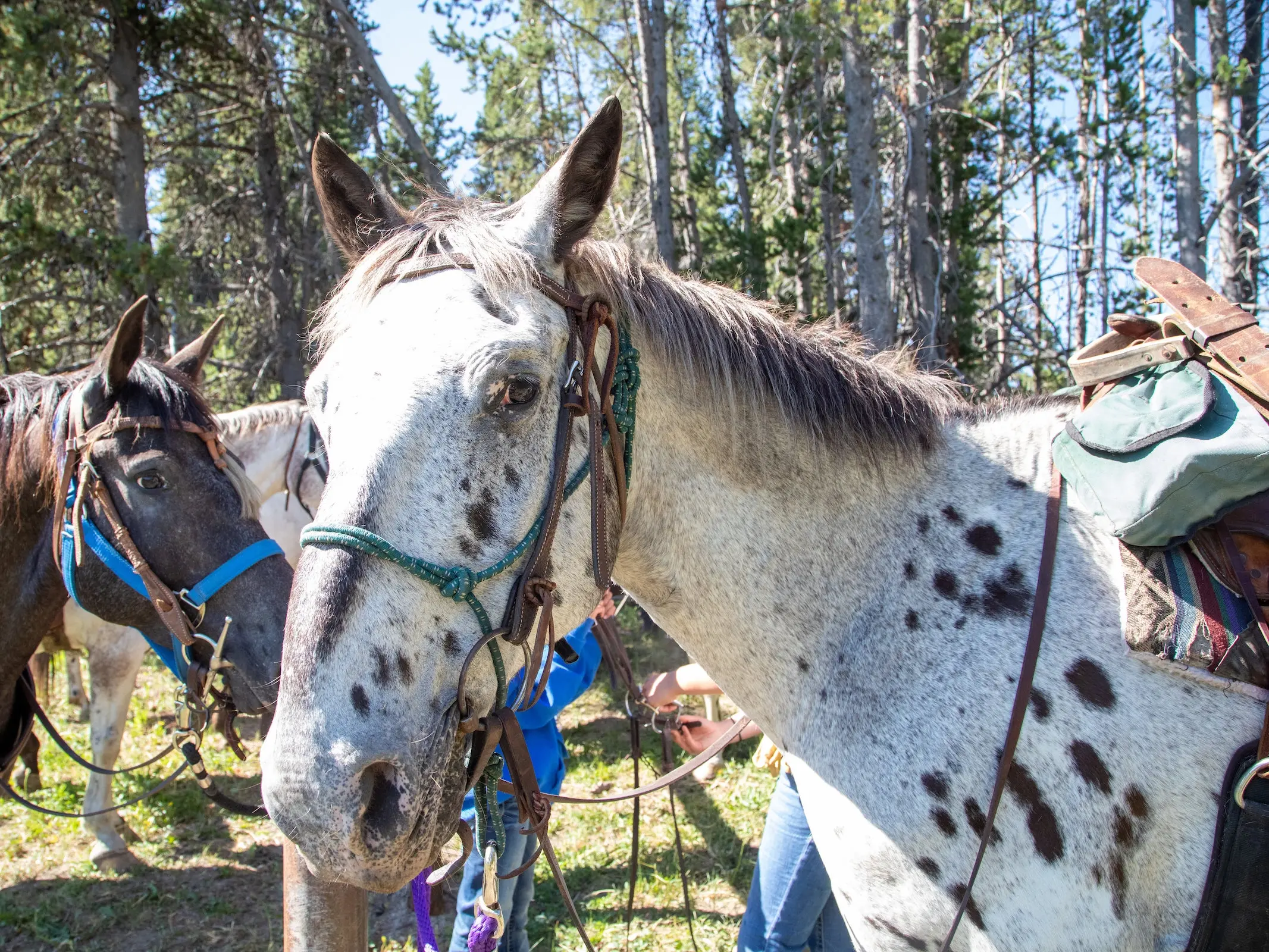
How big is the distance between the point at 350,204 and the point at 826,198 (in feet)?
34.1

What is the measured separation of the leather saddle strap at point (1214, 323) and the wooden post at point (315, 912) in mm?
2476

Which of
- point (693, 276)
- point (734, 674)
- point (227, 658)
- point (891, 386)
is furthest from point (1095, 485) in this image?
point (227, 658)

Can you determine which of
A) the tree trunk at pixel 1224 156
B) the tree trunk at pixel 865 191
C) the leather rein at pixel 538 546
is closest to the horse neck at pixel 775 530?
the leather rein at pixel 538 546

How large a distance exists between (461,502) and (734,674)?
32.7 inches

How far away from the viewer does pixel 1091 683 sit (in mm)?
1573

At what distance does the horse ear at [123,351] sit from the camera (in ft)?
9.34

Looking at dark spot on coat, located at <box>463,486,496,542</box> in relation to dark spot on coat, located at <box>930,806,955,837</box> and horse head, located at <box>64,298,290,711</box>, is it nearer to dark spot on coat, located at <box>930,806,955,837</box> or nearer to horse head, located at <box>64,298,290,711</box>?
dark spot on coat, located at <box>930,806,955,837</box>

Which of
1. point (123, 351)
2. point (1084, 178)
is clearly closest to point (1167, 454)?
point (123, 351)

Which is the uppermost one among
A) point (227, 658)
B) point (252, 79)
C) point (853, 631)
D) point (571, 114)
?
point (571, 114)

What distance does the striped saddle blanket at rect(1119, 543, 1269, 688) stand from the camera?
58.1 inches

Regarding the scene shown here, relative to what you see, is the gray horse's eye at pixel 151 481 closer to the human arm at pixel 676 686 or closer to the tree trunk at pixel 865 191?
the human arm at pixel 676 686

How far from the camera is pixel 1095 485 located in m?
1.59

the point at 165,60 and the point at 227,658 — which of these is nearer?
the point at 227,658

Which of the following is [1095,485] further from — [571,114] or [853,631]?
[571,114]
